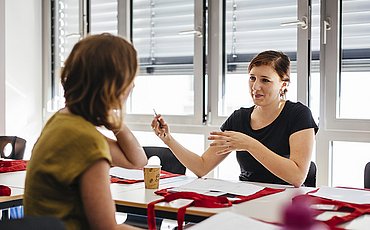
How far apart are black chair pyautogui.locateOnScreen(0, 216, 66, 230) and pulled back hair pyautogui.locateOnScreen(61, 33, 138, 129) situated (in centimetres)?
31

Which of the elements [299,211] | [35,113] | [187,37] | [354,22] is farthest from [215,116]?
[299,211]

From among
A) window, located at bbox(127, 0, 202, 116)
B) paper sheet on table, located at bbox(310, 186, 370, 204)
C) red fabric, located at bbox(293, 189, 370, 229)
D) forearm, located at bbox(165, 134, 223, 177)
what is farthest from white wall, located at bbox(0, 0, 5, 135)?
red fabric, located at bbox(293, 189, 370, 229)

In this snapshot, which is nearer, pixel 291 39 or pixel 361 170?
pixel 361 170

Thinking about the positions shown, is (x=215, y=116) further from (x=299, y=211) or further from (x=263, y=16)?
(x=299, y=211)

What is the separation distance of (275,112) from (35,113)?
8.38ft

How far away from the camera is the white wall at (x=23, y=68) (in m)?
4.07

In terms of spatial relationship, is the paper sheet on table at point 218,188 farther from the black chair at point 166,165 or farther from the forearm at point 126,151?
the black chair at point 166,165

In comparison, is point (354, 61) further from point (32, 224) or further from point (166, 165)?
point (32, 224)

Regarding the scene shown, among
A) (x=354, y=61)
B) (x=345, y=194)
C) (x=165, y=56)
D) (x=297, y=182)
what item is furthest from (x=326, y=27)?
(x=345, y=194)

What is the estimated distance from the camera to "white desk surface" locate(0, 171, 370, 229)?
1.49 m

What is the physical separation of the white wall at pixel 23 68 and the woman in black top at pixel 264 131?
218 cm

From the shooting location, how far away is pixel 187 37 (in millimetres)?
3643

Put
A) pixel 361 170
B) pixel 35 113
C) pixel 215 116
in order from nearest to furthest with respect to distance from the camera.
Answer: pixel 361 170
pixel 215 116
pixel 35 113

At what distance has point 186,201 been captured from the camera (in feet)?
5.53
